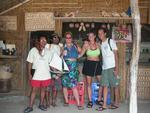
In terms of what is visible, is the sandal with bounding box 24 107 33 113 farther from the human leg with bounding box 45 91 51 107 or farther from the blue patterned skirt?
the blue patterned skirt

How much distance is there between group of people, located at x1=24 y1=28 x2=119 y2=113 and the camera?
973 cm

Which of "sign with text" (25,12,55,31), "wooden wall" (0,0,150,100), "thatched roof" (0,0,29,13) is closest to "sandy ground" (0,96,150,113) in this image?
"wooden wall" (0,0,150,100)

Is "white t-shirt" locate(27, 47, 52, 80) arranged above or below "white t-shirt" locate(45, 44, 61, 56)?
below

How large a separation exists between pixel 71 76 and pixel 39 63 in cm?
81

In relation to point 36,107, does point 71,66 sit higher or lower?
higher

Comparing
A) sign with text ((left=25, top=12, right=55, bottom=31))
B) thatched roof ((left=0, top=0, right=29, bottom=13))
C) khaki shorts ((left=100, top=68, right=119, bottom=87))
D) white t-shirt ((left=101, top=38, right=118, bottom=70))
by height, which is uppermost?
thatched roof ((left=0, top=0, right=29, bottom=13))

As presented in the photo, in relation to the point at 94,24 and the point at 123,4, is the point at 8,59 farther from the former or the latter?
the point at 123,4

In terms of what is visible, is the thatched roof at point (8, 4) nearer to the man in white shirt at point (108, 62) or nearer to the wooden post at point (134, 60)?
the man in white shirt at point (108, 62)

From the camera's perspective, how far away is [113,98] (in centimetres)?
1073

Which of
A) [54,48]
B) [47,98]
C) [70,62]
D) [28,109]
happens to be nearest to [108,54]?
[70,62]

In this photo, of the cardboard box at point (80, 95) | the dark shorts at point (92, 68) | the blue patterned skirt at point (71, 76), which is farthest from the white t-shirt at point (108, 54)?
the cardboard box at point (80, 95)

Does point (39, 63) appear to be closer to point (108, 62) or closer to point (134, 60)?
point (108, 62)

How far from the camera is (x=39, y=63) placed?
972 cm

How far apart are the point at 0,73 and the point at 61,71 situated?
6.52 feet
